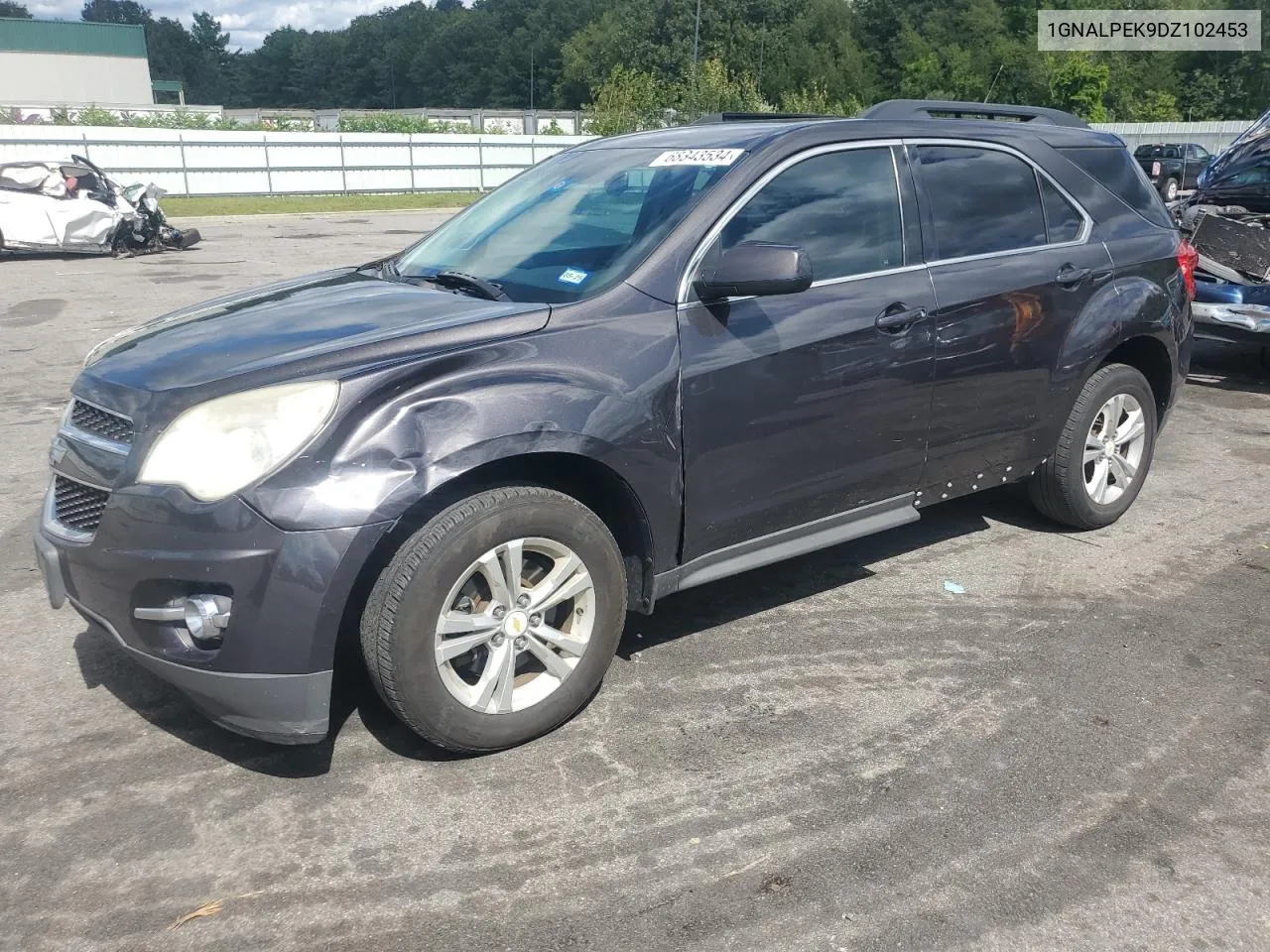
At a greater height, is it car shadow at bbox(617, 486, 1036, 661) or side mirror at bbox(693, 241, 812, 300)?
side mirror at bbox(693, 241, 812, 300)

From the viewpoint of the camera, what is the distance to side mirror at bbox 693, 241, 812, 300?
3518mm

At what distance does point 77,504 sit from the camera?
10.8 feet

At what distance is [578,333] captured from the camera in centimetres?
343

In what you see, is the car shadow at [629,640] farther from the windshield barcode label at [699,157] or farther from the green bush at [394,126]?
the green bush at [394,126]

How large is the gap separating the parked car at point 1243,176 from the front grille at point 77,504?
32.4ft

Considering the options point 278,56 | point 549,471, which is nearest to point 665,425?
point 549,471

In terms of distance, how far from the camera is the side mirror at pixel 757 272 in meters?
3.52

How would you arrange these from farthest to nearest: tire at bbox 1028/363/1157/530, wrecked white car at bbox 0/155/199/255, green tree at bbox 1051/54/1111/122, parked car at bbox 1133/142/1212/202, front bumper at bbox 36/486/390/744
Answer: green tree at bbox 1051/54/1111/122, parked car at bbox 1133/142/1212/202, wrecked white car at bbox 0/155/199/255, tire at bbox 1028/363/1157/530, front bumper at bbox 36/486/390/744

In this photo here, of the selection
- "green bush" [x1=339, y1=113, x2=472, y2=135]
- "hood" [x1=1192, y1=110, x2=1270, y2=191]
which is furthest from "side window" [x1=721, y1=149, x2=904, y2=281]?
"green bush" [x1=339, y1=113, x2=472, y2=135]

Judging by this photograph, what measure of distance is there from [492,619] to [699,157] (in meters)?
1.89

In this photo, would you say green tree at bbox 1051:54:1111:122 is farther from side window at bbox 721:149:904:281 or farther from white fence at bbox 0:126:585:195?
side window at bbox 721:149:904:281

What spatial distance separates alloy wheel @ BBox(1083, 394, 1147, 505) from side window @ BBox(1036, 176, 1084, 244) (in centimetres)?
81

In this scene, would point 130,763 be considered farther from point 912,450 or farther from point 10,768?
point 912,450

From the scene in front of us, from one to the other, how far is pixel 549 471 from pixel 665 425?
15.5 inches
